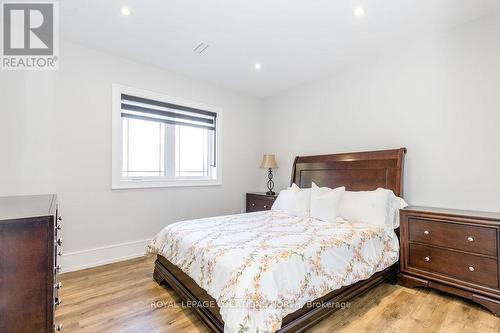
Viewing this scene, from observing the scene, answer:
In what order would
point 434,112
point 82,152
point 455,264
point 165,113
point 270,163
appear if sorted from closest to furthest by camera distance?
point 455,264 < point 434,112 < point 82,152 < point 165,113 < point 270,163

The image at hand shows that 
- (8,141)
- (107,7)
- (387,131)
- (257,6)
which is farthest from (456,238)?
(8,141)

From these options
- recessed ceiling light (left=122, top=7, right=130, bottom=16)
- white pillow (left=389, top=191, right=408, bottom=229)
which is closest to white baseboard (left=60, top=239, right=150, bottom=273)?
recessed ceiling light (left=122, top=7, right=130, bottom=16)

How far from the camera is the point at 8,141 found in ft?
7.86

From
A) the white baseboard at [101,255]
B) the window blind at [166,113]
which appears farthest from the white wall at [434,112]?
the white baseboard at [101,255]

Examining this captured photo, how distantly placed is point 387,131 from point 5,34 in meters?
4.35

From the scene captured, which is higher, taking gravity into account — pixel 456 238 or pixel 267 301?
pixel 456 238

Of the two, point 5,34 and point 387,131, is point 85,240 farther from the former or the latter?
point 387,131

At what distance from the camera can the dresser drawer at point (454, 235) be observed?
6.37 feet

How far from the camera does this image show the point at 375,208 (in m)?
2.49

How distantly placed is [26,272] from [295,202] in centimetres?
259

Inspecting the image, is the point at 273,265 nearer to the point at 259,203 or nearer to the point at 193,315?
the point at 193,315

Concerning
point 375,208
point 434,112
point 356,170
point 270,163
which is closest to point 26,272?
point 375,208

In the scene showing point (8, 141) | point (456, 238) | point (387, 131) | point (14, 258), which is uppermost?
point (387, 131)

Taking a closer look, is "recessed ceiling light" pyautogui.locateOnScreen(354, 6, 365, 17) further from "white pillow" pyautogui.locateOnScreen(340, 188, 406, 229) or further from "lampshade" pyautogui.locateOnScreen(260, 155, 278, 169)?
"lampshade" pyautogui.locateOnScreen(260, 155, 278, 169)
